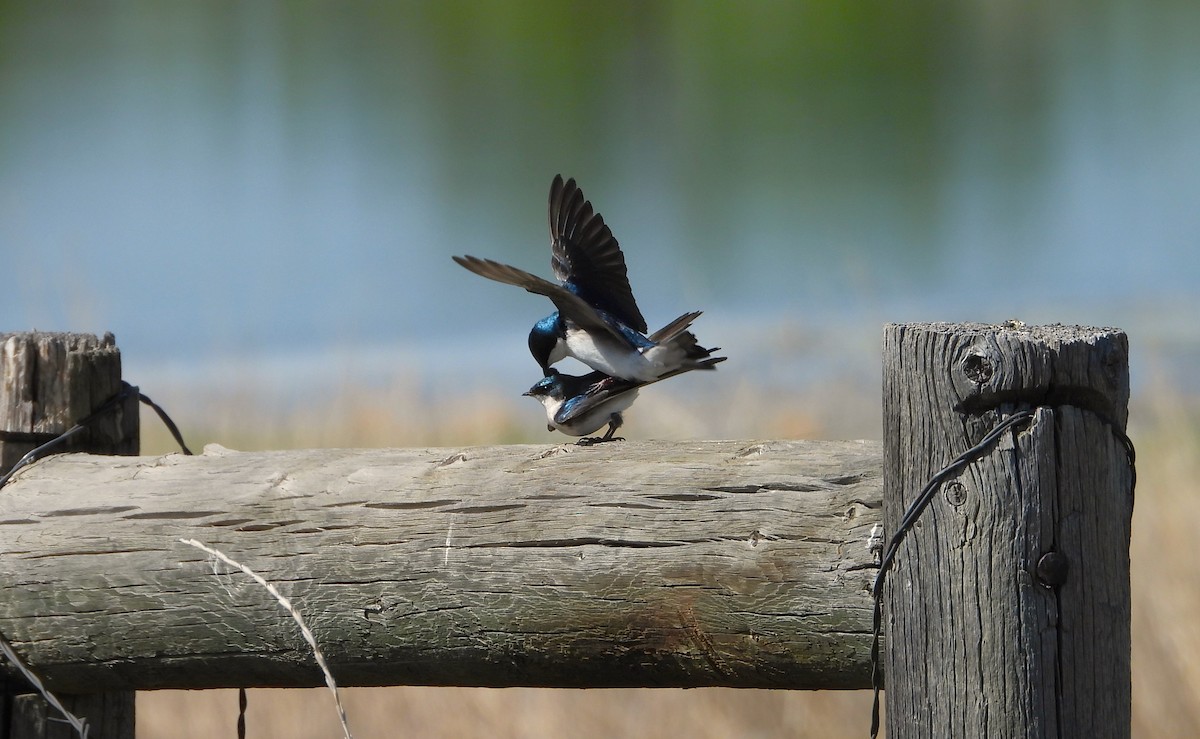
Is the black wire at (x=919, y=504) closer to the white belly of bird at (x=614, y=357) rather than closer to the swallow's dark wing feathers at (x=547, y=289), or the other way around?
the swallow's dark wing feathers at (x=547, y=289)

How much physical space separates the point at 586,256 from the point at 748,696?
5.49ft

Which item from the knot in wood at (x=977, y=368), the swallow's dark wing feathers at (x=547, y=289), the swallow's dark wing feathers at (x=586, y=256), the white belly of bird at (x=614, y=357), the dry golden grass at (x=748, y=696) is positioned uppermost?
the swallow's dark wing feathers at (x=586, y=256)

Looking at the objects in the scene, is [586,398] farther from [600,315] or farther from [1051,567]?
[1051,567]

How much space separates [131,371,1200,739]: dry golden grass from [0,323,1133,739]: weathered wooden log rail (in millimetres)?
2111

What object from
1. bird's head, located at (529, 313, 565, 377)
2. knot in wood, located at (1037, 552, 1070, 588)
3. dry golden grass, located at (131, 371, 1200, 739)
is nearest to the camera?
knot in wood, located at (1037, 552, 1070, 588)

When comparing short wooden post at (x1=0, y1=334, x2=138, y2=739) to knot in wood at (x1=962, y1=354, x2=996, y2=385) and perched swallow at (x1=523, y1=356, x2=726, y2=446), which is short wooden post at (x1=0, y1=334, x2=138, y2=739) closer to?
perched swallow at (x1=523, y1=356, x2=726, y2=446)

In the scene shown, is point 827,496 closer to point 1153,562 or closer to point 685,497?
point 685,497

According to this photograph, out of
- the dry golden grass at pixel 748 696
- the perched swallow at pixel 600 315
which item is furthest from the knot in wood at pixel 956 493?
the dry golden grass at pixel 748 696

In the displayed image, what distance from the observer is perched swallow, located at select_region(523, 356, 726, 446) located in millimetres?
2463

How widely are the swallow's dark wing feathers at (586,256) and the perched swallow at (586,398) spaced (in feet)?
0.61

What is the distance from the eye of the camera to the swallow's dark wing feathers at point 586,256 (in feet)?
8.89

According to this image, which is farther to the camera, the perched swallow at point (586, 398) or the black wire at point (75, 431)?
the perched swallow at point (586, 398)

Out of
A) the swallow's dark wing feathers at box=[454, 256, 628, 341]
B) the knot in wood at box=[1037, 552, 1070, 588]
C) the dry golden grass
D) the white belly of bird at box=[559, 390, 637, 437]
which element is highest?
the swallow's dark wing feathers at box=[454, 256, 628, 341]

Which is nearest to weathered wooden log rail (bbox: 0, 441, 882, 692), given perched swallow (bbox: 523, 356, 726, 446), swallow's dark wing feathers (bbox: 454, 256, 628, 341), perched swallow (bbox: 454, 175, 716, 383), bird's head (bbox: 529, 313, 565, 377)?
swallow's dark wing feathers (bbox: 454, 256, 628, 341)
